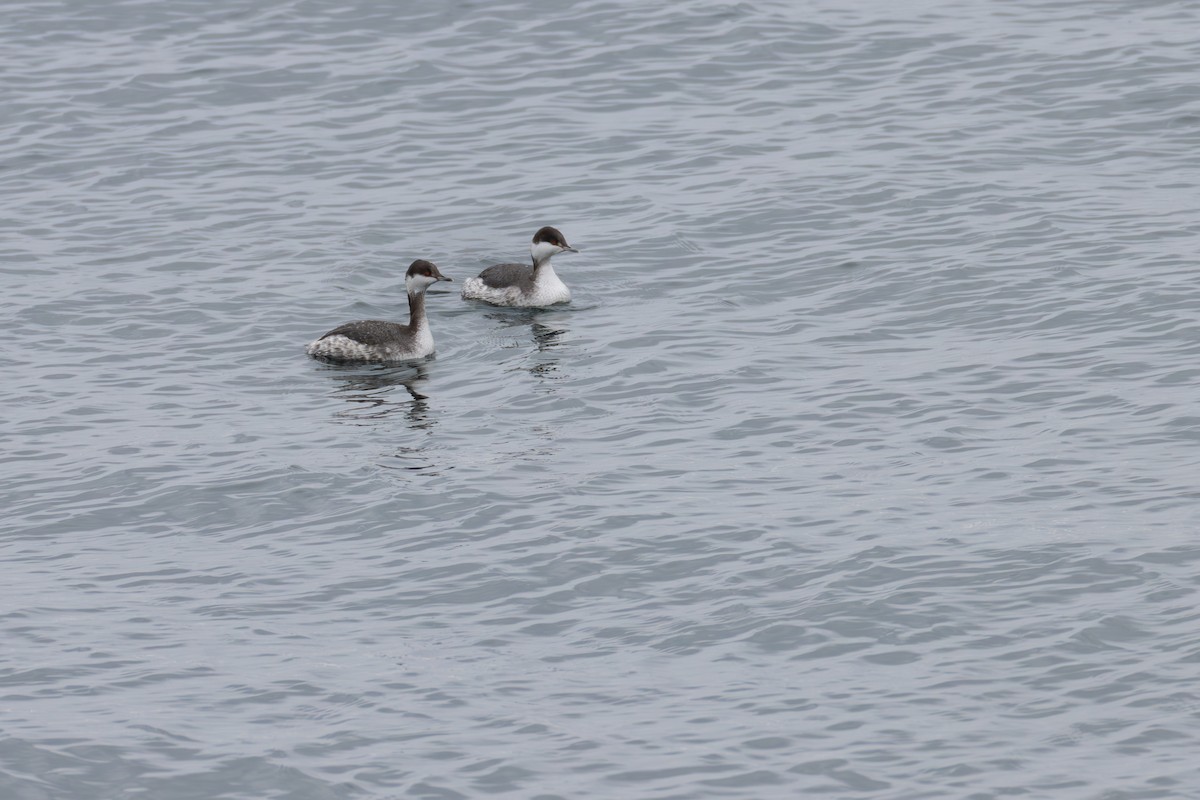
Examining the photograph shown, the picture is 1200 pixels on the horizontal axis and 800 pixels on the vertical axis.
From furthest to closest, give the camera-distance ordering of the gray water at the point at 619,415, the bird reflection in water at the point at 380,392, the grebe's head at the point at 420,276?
the grebe's head at the point at 420,276 < the bird reflection in water at the point at 380,392 < the gray water at the point at 619,415

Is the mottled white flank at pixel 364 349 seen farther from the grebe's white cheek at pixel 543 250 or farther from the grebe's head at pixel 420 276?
the grebe's white cheek at pixel 543 250

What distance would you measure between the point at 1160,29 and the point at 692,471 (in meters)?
20.7

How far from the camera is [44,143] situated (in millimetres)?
33094

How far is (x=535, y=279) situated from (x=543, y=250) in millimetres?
430

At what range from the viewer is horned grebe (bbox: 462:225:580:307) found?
25.4 m

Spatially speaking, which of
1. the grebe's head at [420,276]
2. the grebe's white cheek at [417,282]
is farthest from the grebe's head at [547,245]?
the grebe's white cheek at [417,282]

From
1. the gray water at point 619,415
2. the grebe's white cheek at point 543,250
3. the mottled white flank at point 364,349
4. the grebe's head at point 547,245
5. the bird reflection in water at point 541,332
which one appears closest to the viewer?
the gray water at point 619,415

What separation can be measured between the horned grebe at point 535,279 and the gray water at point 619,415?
755mm

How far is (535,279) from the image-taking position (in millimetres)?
25500

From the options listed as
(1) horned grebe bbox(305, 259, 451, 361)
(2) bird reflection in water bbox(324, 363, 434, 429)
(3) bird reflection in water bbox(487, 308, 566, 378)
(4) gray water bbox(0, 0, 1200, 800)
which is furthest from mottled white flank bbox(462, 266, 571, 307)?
(2) bird reflection in water bbox(324, 363, 434, 429)

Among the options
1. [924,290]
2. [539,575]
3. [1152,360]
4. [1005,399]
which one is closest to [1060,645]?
[539,575]

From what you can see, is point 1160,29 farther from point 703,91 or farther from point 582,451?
point 582,451

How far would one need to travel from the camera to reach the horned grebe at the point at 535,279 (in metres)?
25.4

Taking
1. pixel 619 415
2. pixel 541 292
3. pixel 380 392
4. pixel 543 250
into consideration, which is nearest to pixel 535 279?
pixel 541 292
